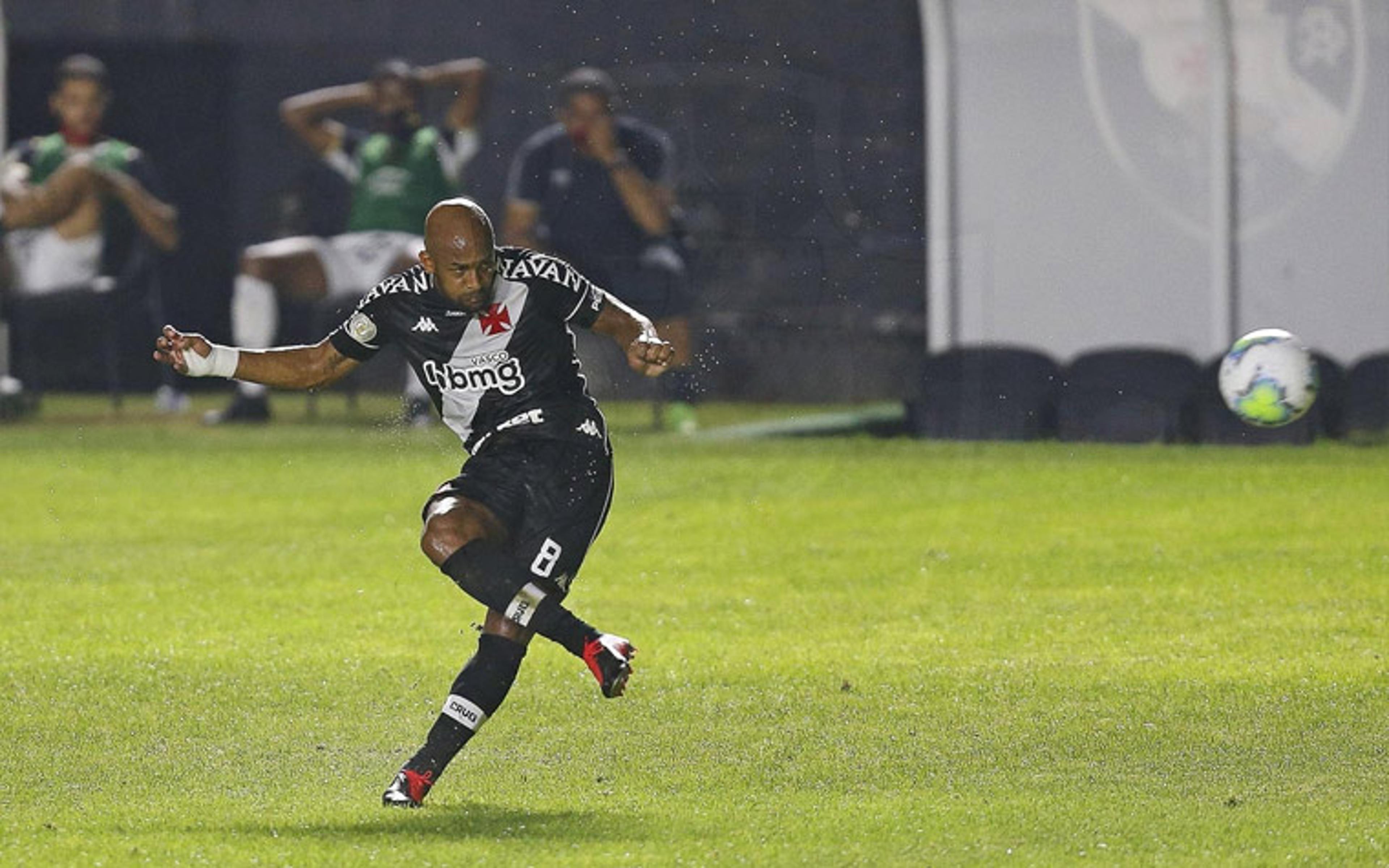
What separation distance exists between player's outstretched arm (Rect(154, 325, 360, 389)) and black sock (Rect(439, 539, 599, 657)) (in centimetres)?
83

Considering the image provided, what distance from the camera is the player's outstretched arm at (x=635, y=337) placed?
25.8 feet

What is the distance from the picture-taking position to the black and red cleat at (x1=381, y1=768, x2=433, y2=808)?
7.48m

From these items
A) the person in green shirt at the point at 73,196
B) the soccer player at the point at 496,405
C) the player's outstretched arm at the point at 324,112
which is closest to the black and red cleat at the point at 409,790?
the soccer player at the point at 496,405

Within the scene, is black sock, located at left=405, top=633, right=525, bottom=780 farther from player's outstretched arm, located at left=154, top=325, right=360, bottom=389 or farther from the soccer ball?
the soccer ball

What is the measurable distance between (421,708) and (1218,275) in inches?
477

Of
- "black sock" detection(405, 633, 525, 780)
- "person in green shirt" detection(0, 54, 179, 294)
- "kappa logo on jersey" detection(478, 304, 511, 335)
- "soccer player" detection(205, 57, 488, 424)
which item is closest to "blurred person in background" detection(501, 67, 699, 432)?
"soccer player" detection(205, 57, 488, 424)

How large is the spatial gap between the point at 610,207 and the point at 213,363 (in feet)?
47.2

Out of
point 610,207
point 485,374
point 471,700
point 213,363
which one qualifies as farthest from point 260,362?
point 610,207

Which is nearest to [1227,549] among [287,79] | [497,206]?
[497,206]

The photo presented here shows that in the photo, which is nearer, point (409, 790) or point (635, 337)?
point (409, 790)

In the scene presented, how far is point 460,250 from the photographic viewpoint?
766cm

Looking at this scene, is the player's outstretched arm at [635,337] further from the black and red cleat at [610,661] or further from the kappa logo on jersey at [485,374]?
the black and red cleat at [610,661]

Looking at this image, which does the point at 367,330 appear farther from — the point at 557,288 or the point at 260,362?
the point at 557,288

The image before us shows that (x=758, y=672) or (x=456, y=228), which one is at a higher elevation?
(x=456, y=228)
